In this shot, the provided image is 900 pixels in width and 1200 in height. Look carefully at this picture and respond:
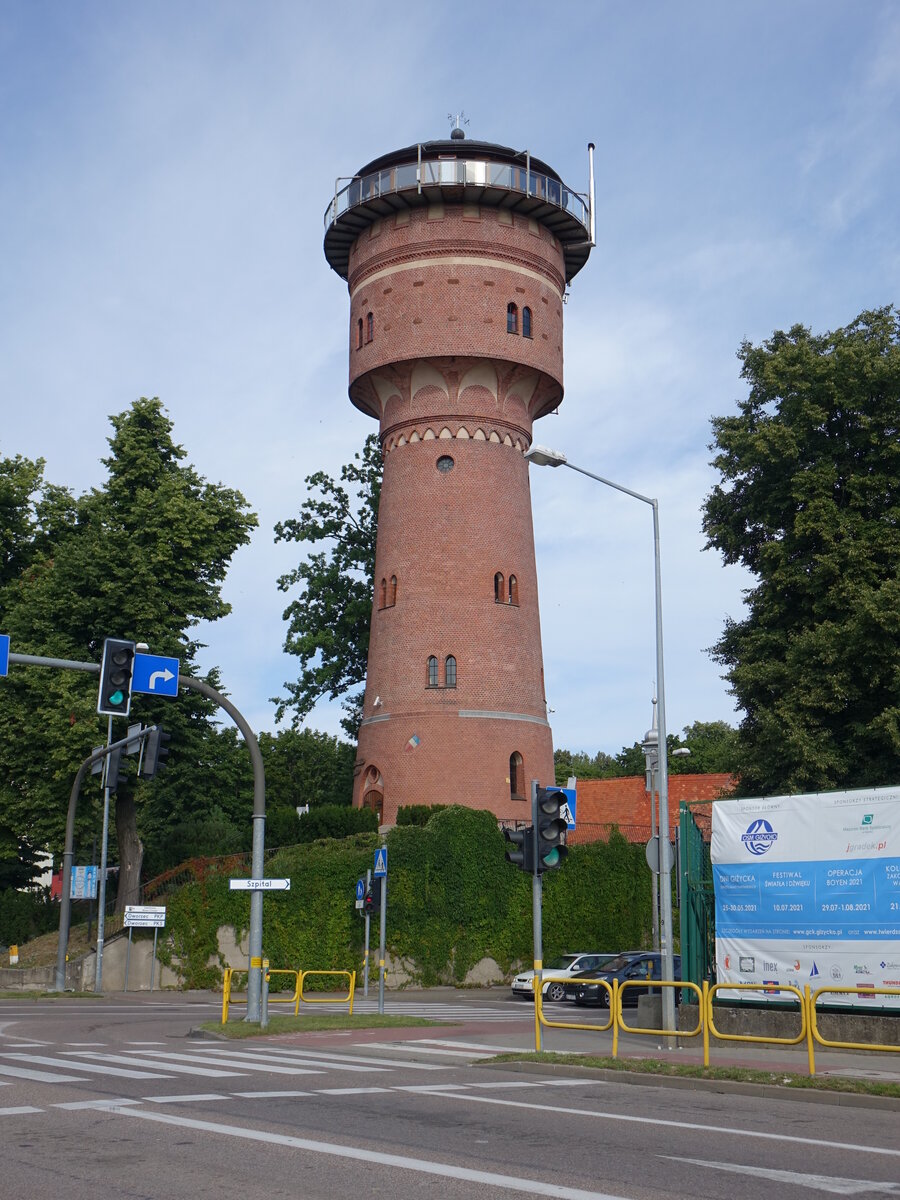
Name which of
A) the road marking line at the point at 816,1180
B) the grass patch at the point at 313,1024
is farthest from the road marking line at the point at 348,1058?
the road marking line at the point at 816,1180

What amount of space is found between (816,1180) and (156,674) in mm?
13859

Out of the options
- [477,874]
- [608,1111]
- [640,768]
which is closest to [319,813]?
[477,874]

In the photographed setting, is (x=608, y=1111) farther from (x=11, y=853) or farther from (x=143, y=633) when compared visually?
(x=11, y=853)

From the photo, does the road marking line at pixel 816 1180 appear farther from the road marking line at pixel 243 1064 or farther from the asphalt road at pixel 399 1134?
the road marking line at pixel 243 1064

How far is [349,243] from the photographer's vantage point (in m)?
43.3

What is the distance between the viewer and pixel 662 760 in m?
18.7

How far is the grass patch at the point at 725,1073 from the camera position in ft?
38.5

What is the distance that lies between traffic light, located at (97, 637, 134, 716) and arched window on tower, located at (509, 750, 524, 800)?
71.3 ft

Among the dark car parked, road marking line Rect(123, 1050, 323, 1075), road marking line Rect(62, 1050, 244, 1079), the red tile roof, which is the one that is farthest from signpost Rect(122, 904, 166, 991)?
the red tile roof

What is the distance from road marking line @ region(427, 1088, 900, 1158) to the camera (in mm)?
8961

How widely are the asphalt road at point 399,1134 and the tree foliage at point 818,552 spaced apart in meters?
11.1

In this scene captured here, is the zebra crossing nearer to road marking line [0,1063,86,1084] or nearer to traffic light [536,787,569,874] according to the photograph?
road marking line [0,1063,86,1084]

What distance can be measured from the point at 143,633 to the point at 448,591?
9.00 m

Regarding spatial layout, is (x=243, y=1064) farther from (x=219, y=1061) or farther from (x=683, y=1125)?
(x=683, y=1125)
